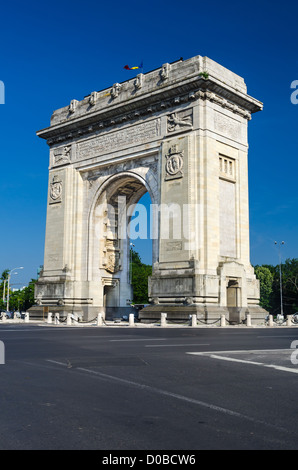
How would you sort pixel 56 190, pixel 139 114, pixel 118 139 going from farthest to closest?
pixel 56 190, pixel 118 139, pixel 139 114

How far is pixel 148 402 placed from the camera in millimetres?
5668

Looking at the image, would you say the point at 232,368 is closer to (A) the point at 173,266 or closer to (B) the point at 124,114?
(A) the point at 173,266

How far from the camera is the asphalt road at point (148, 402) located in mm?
4152

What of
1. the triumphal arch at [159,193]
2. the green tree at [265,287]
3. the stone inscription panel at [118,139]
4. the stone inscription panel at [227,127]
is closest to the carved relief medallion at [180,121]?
the triumphal arch at [159,193]

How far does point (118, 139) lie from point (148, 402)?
1204 inches

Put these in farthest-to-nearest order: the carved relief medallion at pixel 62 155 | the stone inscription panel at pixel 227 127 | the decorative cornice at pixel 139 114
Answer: the carved relief medallion at pixel 62 155 < the stone inscription panel at pixel 227 127 < the decorative cornice at pixel 139 114

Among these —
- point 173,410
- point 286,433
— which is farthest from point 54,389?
point 286,433

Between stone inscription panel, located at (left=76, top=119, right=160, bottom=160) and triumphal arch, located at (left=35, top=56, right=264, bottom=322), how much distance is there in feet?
0.26

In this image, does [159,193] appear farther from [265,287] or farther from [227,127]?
[265,287]

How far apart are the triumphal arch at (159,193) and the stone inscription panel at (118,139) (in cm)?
8

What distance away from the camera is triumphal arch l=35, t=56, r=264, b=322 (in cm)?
2961

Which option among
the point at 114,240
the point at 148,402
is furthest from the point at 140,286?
the point at 148,402

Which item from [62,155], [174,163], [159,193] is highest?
[62,155]

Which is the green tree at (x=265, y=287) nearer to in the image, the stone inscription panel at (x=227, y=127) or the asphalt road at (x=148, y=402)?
the stone inscription panel at (x=227, y=127)
